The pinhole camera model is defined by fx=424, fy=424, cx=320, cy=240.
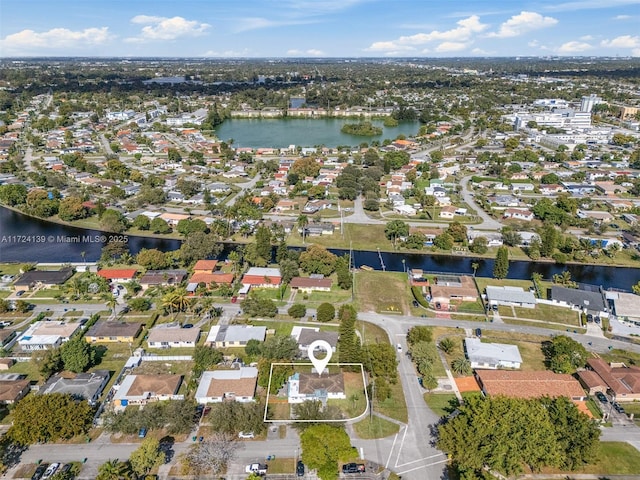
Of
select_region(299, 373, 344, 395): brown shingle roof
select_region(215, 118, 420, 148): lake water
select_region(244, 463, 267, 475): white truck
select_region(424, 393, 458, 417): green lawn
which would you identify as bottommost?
select_region(424, 393, 458, 417): green lawn

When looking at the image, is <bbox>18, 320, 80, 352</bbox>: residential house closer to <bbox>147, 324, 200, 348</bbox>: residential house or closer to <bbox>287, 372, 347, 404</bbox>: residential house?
<bbox>147, 324, 200, 348</bbox>: residential house

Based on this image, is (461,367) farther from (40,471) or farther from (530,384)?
(40,471)

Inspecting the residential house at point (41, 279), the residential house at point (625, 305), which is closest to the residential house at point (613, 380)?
the residential house at point (625, 305)

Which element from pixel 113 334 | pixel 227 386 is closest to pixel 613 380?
pixel 227 386

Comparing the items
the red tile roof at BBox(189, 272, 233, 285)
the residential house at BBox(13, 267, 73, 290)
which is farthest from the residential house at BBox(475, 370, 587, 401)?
the residential house at BBox(13, 267, 73, 290)

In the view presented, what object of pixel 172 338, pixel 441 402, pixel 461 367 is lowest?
pixel 441 402

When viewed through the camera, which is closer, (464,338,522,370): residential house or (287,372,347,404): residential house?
(287,372,347,404): residential house

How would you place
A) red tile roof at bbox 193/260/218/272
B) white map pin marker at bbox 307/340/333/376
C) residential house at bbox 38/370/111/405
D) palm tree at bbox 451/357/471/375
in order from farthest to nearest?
red tile roof at bbox 193/260/218/272 < palm tree at bbox 451/357/471/375 < white map pin marker at bbox 307/340/333/376 < residential house at bbox 38/370/111/405

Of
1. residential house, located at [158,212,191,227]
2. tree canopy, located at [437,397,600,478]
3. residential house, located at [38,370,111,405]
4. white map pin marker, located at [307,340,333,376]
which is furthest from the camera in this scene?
residential house, located at [158,212,191,227]
